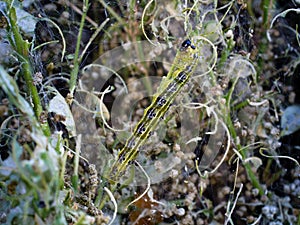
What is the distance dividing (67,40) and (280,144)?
453mm

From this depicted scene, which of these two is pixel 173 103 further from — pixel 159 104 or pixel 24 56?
pixel 24 56

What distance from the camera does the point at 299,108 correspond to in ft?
3.48

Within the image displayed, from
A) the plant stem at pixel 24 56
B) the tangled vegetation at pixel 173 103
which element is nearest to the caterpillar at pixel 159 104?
the tangled vegetation at pixel 173 103

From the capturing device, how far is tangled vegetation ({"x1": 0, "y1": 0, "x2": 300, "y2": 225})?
0.85 metres

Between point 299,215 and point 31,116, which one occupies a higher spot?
point 31,116

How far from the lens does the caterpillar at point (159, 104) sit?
77 cm

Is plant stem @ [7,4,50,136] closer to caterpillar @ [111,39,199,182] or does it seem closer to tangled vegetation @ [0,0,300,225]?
tangled vegetation @ [0,0,300,225]

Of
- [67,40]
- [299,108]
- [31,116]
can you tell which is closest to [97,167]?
[67,40]

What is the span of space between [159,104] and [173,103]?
17cm

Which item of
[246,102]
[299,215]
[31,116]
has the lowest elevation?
[299,215]

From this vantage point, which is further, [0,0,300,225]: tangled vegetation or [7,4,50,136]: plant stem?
[0,0,300,225]: tangled vegetation

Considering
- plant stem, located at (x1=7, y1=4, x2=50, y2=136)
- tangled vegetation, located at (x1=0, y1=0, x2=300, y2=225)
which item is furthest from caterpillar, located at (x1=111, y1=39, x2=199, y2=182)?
plant stem, located at (x1=7, y1=4, x2=50, y2=136)

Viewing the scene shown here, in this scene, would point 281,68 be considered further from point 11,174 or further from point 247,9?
point 11,174

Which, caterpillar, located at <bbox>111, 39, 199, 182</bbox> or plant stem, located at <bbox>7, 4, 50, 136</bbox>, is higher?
plant stem, located at <bbox>7, 4, 50, 136</bbox>
